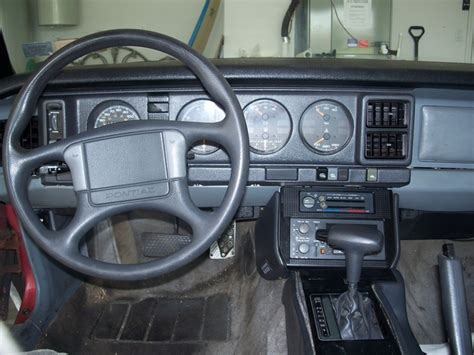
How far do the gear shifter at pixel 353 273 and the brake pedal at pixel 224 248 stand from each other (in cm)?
83

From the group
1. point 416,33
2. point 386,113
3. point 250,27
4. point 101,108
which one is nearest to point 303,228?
point 386,113

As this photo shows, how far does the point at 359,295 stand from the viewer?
1328mm

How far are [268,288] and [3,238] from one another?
3.17 feet

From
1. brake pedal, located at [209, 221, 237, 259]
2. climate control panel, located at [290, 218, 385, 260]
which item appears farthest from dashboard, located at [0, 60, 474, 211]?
brake pedal, located at [209, 221, 237, 259]

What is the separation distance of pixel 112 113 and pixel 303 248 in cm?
67

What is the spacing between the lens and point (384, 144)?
1399mm

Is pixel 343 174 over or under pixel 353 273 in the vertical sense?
over

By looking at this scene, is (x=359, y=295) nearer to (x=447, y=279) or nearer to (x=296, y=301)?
(x=296, y=301)

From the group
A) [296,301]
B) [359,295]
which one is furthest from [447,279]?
[296,301]

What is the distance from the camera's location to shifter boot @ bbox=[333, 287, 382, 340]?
128 cm

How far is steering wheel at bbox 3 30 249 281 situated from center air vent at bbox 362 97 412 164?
1.59 feet

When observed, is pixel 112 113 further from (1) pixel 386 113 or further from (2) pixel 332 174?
(1) pixel 386 113

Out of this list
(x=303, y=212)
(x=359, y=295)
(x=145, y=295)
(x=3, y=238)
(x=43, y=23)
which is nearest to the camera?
(x=359, y=295)

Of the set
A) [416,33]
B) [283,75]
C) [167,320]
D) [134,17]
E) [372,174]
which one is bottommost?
[167,320]
